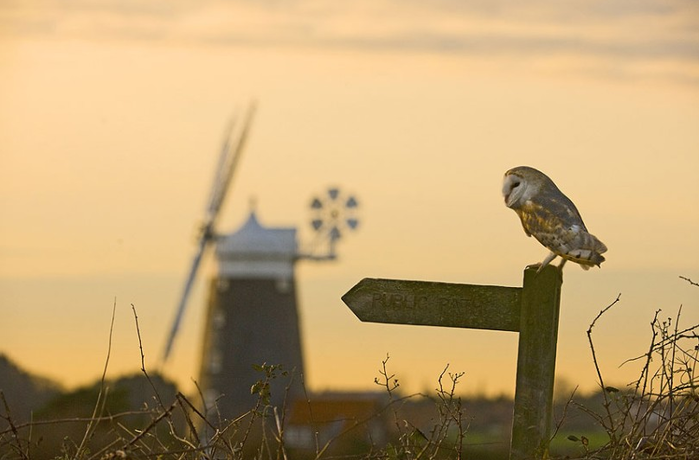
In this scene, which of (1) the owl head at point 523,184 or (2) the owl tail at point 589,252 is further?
(1) the owl head at point 523,184

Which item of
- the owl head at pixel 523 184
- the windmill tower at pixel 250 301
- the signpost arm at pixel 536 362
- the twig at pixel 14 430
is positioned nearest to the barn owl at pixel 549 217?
the owl head at pixel 523 184

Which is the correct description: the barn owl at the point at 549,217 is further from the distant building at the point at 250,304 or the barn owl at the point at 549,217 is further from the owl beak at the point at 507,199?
the distant building at the point at 250,304

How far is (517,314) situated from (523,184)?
46cm

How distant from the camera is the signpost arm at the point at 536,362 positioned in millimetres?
4887

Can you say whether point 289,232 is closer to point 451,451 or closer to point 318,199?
point 318,199

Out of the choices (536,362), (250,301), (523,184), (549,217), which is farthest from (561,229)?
(250,301)

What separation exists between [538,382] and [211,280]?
93.1ft

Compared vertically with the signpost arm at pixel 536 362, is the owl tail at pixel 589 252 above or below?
above

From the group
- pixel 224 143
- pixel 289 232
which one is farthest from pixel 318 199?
pixel 224 143

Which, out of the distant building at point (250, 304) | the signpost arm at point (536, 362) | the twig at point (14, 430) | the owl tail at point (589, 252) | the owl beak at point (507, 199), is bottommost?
the twig at point (14, 430)

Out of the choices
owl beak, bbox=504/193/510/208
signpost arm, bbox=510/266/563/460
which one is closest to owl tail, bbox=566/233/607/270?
signpost arm, bbox=510/266/563/460

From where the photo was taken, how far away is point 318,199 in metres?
31.5

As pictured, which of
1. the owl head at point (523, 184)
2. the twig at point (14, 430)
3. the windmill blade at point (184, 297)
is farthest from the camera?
the windmill blade at point (184, 297)

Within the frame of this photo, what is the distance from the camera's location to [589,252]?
4996mm
